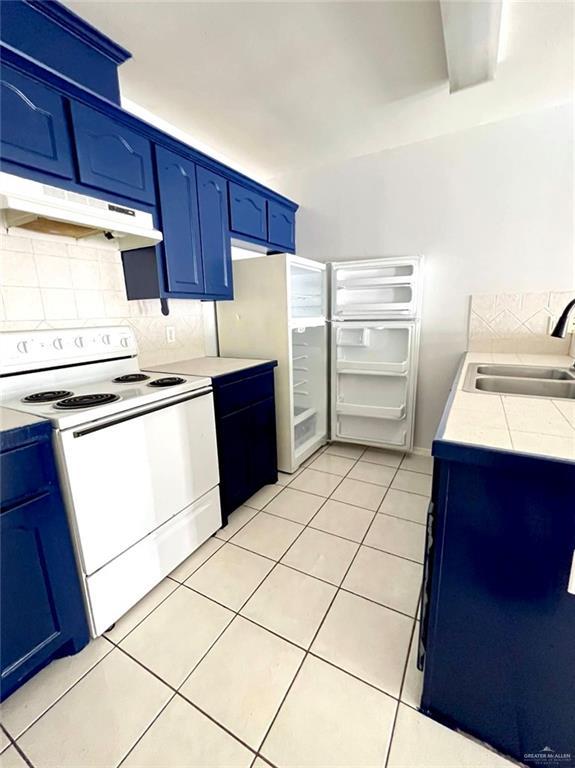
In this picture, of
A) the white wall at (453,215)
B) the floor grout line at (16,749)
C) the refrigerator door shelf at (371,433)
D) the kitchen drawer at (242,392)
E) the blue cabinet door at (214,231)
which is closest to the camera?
the floor grout line at (16,749)

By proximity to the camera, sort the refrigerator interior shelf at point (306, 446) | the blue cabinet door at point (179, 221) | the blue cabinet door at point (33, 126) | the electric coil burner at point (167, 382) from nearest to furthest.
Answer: the blue cabinet door at point (33, 126) < the electric coil burner at point (167, 382) < the blue cabinet door at point (179, 221) < the refrigerator interior shelf at point (306, 446)

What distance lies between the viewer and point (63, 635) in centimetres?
117

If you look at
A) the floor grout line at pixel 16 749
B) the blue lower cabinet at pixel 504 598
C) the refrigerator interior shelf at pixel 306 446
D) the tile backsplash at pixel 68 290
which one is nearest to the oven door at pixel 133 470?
the floor grout line at pixel 16 749

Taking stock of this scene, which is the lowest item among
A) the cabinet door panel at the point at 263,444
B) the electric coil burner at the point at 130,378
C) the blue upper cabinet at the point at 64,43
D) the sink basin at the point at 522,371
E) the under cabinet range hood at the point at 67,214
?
the cabinet door panel at the point at 263,444

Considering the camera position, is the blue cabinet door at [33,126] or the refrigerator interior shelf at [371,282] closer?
the blue cabinet door at [33,126]

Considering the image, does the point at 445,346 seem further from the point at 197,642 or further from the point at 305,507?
the point at 197,642

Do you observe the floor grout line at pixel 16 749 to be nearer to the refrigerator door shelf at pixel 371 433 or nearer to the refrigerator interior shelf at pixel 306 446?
the refrigerator interior shelf at pixel 306 446

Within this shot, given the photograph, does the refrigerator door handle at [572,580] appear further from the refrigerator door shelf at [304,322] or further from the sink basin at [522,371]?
the refrigerator door shelf at [304,322]

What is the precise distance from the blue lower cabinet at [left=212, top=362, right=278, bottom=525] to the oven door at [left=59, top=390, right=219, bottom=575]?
106mm

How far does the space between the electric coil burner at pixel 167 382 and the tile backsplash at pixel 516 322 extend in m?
2.09

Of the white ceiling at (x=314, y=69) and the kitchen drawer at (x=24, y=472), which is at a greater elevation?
the white ceiling at (x=314, y=69)

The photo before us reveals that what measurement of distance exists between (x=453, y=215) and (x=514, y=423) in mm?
2034

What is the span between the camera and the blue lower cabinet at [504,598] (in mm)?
785

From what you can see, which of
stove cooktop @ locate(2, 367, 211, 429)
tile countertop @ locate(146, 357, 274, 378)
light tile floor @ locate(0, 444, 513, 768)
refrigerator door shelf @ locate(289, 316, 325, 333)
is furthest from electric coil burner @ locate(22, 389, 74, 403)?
refrigerator door shelf @ locate(289, 316, 325, 333)
